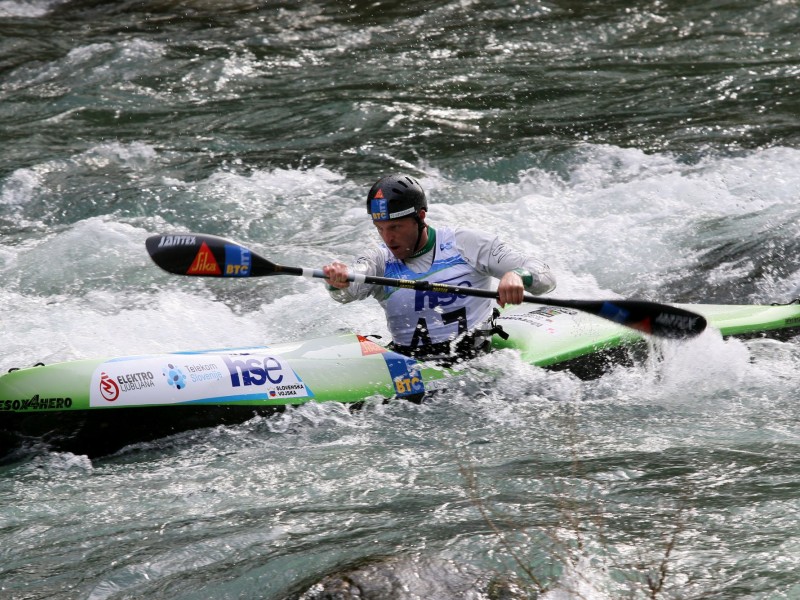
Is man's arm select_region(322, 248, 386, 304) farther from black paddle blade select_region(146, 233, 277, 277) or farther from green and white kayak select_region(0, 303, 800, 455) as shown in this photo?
black paddle blade select_region(146, 233, 277, 277)

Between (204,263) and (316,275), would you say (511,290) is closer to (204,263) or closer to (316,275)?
(316,275)

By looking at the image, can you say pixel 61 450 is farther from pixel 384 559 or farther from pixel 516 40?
pixel 516 40

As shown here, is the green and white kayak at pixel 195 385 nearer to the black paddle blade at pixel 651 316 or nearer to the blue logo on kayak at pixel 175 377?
the blue logo on kayak at pixel 175 377

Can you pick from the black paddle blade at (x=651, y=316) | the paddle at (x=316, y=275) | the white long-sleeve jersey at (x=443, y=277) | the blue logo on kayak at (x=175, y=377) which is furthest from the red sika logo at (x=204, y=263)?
the black paddle blade at (x=651, y=316)

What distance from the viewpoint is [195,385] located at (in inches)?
187

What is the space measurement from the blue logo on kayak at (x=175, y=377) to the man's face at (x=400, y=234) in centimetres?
119

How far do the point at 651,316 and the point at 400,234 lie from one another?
51.2 inches

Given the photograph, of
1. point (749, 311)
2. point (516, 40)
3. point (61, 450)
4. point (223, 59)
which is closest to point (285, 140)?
point (223, 59)

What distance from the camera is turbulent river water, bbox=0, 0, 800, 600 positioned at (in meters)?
3.26

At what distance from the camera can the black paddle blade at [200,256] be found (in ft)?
16.1

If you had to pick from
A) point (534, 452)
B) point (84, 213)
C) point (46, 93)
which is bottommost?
point (534, 452)

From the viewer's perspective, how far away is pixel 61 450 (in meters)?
4.62

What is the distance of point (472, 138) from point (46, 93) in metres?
4.66

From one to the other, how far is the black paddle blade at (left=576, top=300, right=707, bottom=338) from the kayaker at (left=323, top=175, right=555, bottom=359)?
298 mm
